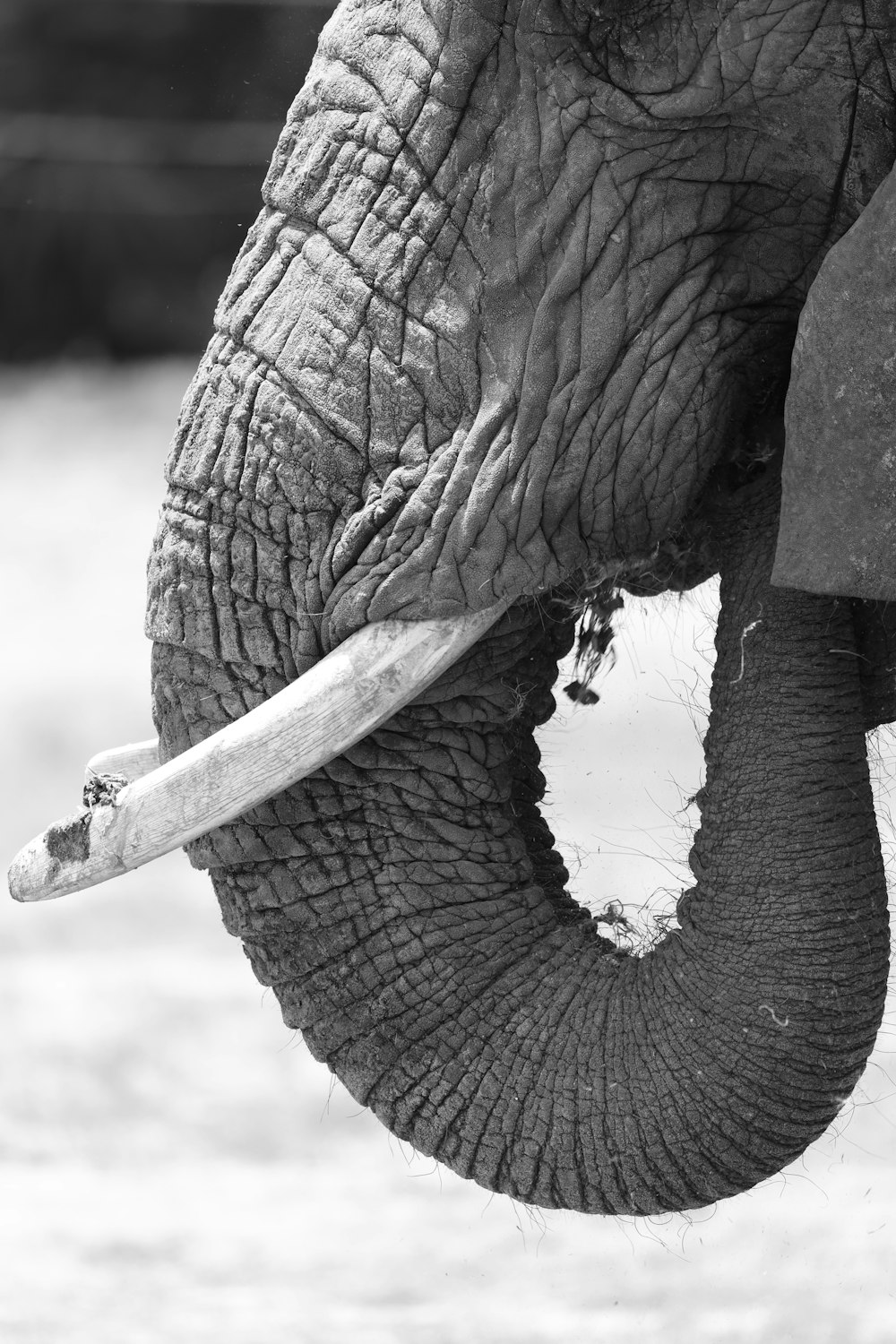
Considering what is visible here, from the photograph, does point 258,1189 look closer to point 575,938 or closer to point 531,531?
point 575,938

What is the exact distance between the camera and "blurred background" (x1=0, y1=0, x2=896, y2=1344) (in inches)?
113

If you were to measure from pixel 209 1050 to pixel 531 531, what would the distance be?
2.20 meters

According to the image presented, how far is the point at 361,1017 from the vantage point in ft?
6.29

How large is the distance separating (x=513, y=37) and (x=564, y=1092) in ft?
3.04

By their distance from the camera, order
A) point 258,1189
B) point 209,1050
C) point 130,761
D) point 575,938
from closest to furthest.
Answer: point 575,938, point 130,761, point 258,1189, point 209,1050

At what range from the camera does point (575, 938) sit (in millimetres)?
1951

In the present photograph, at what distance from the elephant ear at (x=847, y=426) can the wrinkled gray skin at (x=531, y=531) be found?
129 millimetres

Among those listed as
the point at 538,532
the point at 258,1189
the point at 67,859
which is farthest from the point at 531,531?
the point at 258,1189

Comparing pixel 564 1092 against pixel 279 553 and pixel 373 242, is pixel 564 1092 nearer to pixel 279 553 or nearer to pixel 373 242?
pixel 279 553

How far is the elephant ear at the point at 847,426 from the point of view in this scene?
1619mm

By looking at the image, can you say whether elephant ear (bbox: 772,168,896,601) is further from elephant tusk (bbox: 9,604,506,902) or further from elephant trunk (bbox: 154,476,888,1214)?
elephant tusk (bbox: 9,604,506,902)

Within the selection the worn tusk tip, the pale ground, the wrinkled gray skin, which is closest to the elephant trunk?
the wrinkled gray skin

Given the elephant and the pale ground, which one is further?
the pale ground

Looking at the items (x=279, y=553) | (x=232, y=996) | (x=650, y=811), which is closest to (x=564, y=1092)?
(x=279, y=553)
